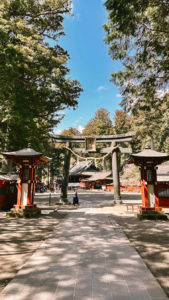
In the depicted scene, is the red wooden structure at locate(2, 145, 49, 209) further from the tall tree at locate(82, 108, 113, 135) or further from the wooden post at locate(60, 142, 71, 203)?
the tall tree at locate(82, 108, 113, 135)

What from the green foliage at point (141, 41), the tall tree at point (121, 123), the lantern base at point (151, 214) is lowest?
the lantern base at point (151, 214)

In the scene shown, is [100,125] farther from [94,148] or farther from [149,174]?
[149,174]

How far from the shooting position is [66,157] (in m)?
14.3

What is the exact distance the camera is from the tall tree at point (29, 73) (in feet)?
38.4

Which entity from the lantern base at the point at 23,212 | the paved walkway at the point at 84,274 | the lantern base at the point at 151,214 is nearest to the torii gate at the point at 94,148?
the lantern base at the point at 23,212

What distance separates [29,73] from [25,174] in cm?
855

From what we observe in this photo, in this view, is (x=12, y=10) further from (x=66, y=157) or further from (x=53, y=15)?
(x=66, y=157)

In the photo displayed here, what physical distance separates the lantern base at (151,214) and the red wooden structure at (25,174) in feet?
19.3

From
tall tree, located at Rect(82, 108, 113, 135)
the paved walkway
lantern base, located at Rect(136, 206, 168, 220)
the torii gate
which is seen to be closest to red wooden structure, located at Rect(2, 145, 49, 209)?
the torii gate

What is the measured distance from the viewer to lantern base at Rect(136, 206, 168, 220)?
8609mm

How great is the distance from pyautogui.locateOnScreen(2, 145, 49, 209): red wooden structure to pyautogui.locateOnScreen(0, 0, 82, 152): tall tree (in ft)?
11.4

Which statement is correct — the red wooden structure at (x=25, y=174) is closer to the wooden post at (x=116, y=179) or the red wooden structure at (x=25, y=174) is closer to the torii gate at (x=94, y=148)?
the torii gate at (x=94, y=148)

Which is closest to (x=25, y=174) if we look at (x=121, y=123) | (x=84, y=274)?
(x=84, y=274)

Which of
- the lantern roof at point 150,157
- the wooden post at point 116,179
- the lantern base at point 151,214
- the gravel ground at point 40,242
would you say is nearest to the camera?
the gravel ground at point 40,242
